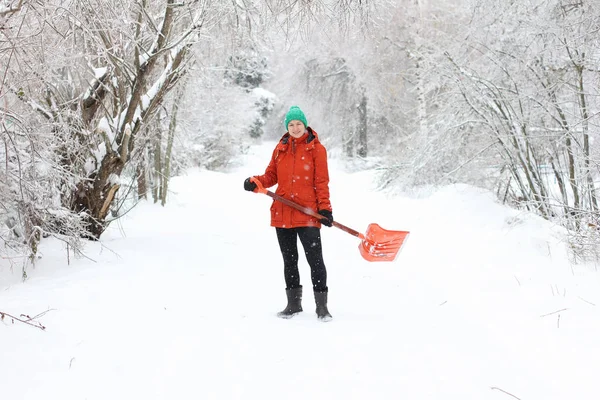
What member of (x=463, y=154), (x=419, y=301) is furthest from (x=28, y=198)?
(x=463, y=154)

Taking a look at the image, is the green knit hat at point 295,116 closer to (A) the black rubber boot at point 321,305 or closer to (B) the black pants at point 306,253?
(B) the black pants at point 306,253

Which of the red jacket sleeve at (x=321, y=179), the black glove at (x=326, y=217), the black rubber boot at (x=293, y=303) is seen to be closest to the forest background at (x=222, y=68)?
the red jacket sleeve at (x=321, y=179)

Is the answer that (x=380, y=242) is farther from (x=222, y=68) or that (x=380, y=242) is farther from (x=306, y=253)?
(x=222, y=68)

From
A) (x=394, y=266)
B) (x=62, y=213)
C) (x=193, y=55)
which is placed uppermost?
(x=193, y=55)

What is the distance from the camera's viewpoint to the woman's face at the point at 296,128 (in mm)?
3750

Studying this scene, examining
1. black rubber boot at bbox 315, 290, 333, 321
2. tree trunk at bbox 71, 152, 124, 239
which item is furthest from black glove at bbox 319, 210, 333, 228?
tree trunk at bbox 71, 152, 124, 239

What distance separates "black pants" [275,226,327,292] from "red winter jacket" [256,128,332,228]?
0.09 metres

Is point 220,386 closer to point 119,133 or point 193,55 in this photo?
point 119,133

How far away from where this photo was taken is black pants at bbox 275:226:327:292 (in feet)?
12.4

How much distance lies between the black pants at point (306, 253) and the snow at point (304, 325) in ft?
0.98

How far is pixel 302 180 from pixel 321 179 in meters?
0.15

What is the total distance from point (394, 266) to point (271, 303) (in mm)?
2123

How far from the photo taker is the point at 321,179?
12.4 feet

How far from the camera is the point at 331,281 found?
5.16 meters
